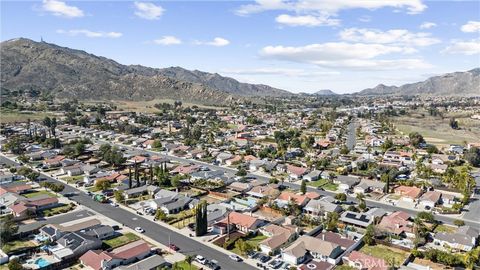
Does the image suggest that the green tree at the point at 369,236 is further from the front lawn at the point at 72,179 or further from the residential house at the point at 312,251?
the front lawn at the point at 72,179

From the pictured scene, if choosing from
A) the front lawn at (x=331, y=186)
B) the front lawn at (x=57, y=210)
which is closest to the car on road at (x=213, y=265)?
the front lawn at (x=57, y=210)

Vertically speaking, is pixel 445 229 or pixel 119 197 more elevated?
pixel 119 197

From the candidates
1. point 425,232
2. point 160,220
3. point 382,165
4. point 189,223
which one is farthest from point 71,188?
point 382,165

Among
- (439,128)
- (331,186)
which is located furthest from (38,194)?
(439,128)

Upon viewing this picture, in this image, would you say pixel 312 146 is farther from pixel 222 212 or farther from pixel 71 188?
pixel 71 188

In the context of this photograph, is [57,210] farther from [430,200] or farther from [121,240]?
[430,200]

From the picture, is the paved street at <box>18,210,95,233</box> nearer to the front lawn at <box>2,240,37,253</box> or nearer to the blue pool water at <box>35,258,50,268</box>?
the front lawn at <box>2,240,37,253</box>

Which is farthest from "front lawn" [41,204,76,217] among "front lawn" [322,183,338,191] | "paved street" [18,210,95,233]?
"front lawn" [322,183,338,191]

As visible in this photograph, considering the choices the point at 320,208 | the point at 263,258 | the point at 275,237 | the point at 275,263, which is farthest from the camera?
the point at 320,208
